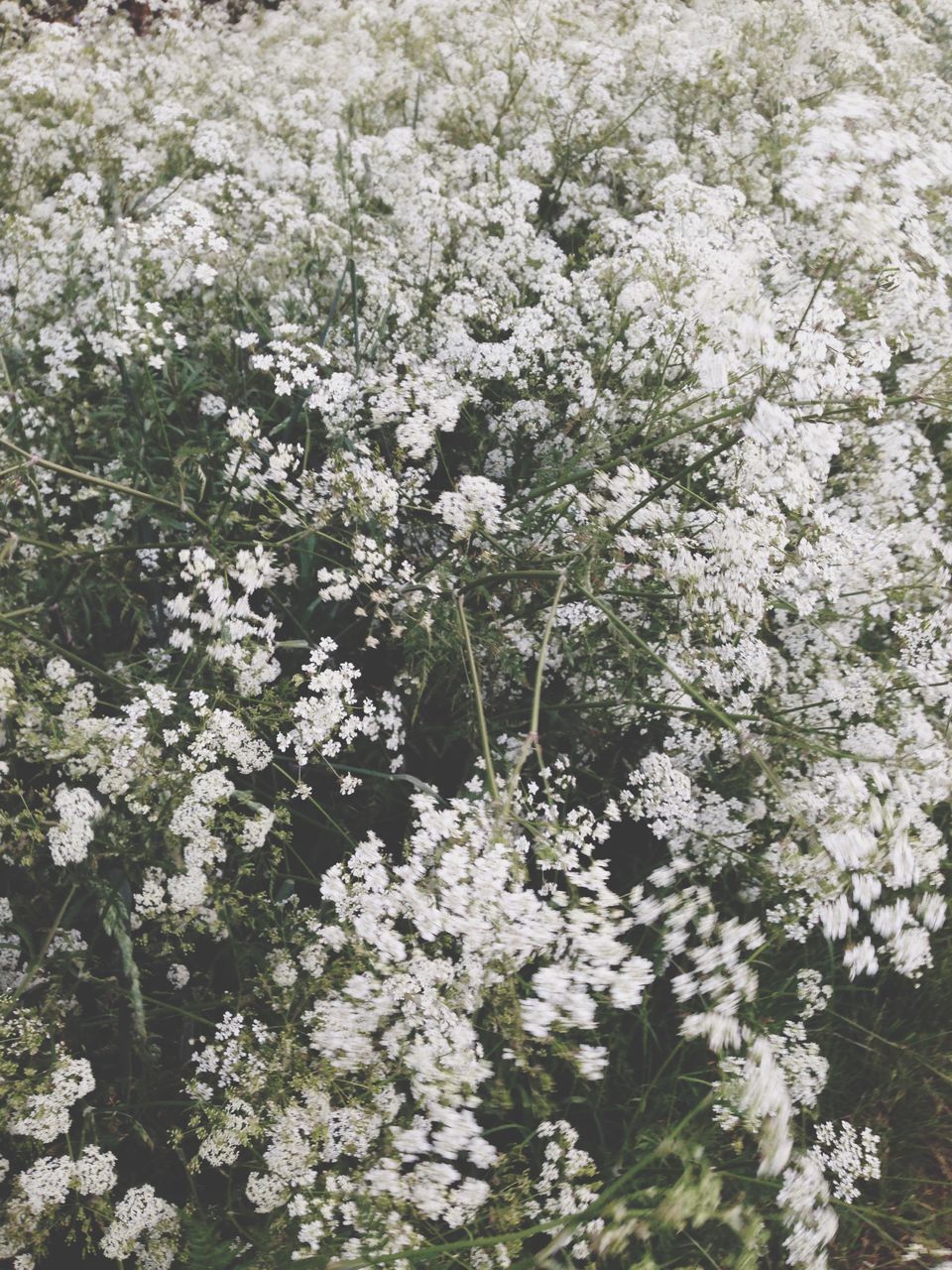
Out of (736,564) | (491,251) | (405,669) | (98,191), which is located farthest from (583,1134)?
(98,191)

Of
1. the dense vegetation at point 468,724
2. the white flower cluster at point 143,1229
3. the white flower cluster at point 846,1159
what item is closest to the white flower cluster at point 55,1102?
the dense vegetation at point 468,724

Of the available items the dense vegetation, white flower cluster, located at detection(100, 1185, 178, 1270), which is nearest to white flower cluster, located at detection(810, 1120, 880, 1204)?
the dense vegetation

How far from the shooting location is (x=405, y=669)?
313 centimetres

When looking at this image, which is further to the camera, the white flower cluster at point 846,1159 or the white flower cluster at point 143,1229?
the white flower cluster at point 846,1159

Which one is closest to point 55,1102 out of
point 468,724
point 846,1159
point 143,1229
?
point 143,1229

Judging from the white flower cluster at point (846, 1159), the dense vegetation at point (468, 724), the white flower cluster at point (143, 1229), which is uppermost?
the dense vegetation at point (468, 724)

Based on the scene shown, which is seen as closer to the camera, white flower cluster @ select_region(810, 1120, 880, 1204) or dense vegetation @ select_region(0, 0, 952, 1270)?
dense vegetation @ select_region(0, 0, 952, 1270)

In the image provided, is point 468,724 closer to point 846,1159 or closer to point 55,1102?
point 55,1102

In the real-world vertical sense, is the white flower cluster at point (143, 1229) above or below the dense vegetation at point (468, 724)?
below

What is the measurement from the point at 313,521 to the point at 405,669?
0.61 m

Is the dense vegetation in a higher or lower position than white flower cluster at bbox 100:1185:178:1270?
higher

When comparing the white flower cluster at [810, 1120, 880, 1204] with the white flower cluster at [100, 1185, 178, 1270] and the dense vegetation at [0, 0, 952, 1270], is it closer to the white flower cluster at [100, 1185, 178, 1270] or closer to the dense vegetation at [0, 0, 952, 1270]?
the dense vegetation at [0, 0, 952, 1270]

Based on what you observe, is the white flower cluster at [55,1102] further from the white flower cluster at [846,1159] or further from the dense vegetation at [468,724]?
the white flower cluster at [846,1159]

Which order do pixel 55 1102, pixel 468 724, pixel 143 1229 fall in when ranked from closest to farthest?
pixel 55 1102
pixel 143 1229
pixel 468 724
